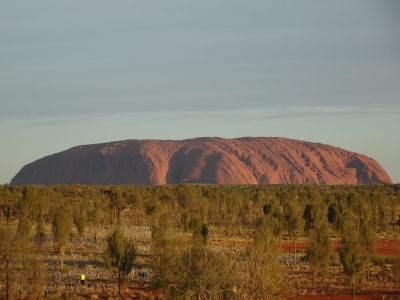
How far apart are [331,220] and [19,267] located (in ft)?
117

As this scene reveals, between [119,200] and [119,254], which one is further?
[119,200]

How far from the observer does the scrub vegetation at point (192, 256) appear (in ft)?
89.2

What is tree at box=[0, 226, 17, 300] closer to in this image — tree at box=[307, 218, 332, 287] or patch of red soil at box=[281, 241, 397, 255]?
tree at box=[307, 218, 332, 287]

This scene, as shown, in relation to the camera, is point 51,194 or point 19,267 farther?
A: point 51,194

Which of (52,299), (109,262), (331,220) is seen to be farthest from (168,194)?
(52,299)

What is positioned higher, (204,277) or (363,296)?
(204,277)

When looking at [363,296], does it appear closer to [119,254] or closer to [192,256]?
[119,254]

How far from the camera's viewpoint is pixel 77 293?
1606 inches

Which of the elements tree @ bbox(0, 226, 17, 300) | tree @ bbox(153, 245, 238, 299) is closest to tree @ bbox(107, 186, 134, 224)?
tree @ bbox(0, 226, 17, 300)

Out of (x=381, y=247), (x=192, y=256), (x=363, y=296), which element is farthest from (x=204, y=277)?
(x=381, y=247)

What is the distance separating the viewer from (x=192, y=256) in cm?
3000

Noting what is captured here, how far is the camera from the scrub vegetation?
2720 centimetres

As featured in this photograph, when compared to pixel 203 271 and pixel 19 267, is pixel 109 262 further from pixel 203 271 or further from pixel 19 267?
pixel 203 271

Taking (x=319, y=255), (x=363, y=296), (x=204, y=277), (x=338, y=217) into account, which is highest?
(x=338, y=217)
